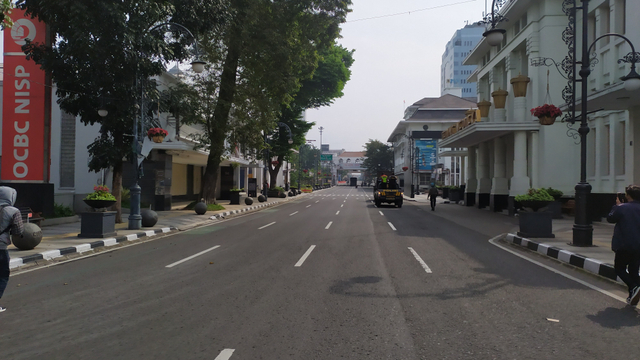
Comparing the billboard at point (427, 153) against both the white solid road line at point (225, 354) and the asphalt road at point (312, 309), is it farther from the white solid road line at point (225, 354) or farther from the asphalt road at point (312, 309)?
the white solid road line at point (225, 354)

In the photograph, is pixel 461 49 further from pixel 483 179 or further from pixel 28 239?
pixel 28 239

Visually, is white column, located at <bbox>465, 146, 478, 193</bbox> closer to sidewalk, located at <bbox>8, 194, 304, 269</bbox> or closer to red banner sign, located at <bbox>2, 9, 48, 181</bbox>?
sidewalk, located at <bbox>8, 194, 304, 269</bbox>

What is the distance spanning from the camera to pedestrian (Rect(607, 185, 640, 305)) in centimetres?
591

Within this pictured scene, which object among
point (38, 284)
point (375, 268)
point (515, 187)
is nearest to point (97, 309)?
point (38, 284)

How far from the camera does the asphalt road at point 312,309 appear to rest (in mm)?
4328

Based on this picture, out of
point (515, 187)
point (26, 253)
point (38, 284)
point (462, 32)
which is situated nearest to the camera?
point (38, 284)

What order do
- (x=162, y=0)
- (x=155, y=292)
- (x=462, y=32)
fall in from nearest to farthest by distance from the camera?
(x=155, y=292) < (x=162, y=0) < (x=462, y=32)

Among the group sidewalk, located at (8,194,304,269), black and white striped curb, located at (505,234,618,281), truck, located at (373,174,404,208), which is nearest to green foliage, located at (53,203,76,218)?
Result: sidewalk, located at (8,194,304,269)

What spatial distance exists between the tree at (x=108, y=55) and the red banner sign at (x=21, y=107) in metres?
0.79

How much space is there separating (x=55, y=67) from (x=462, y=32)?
420 ft

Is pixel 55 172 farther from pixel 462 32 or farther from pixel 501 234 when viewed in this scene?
pixel 462 32

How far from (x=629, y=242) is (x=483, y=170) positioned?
2531 centimetres

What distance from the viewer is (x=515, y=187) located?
75.5 ft

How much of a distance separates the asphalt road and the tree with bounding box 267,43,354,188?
26.6 metres
